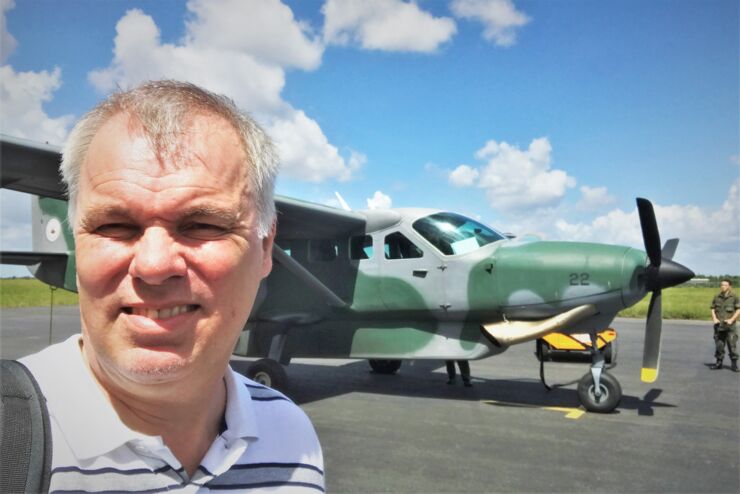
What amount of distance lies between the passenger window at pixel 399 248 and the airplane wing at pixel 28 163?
4.56 metres

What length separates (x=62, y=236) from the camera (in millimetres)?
9953

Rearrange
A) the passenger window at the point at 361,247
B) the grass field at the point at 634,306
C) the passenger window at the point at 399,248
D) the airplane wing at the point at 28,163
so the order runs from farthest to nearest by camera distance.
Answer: the grass field at the point at 634,306
the passenger window at the point at 361,247
the passenger window at the point at 399,248
the airplane wing at the point at 28,163

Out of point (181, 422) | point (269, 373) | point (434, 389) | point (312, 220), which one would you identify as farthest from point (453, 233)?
point (181, 422)

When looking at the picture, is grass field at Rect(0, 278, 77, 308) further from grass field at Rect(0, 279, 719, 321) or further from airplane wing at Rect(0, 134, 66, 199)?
airplane wing at Rect(0, 134, 66, 199)

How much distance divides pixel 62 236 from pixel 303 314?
5009 millimetres

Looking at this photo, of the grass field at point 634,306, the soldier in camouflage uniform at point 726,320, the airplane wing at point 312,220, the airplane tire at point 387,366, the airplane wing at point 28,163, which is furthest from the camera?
the grass field at point 634,306

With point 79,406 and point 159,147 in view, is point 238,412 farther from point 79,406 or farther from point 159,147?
point 159,147

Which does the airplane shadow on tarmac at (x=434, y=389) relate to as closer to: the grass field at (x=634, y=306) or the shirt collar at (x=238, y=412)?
the shirt collar at (x=238, y=412)

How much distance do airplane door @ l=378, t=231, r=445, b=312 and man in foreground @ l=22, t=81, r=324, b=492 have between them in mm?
6609

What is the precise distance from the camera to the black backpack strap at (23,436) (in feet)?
2.77

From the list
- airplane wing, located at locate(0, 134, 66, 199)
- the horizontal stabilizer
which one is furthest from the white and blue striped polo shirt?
the horizontal stabilizer

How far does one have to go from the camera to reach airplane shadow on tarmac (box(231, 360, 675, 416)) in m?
8.05

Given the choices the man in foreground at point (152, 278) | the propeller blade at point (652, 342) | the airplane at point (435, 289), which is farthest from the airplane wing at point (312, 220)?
the man in foreground at point (152, 278)

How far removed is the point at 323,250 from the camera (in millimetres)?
8602
